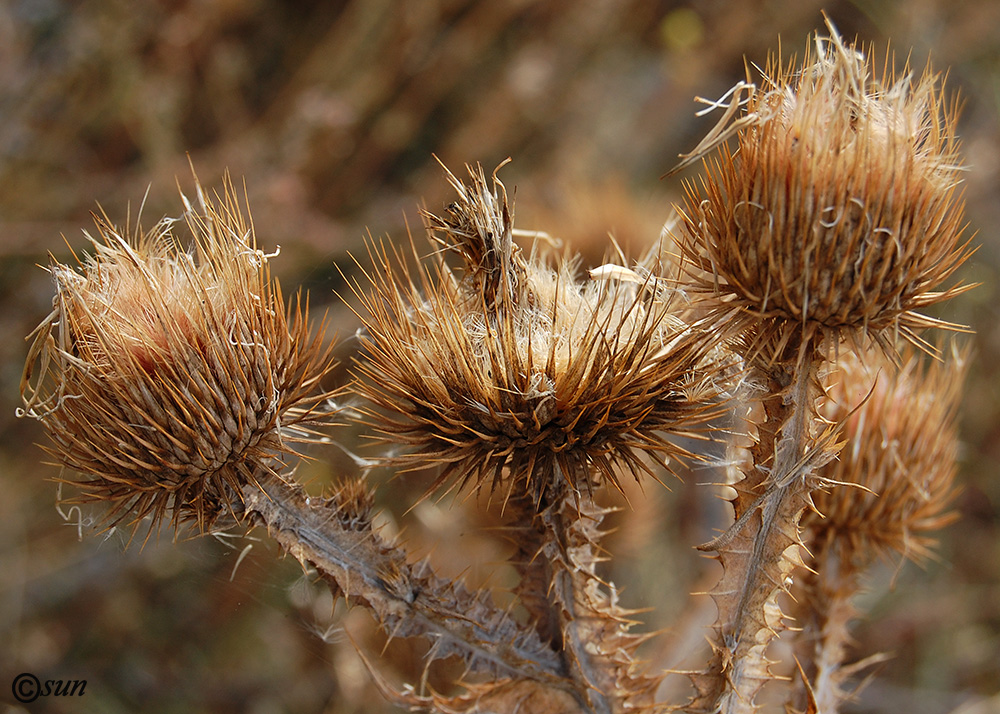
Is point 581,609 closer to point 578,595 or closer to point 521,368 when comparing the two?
point 578,595

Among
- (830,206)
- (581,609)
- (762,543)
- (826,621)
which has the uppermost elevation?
(830,206)

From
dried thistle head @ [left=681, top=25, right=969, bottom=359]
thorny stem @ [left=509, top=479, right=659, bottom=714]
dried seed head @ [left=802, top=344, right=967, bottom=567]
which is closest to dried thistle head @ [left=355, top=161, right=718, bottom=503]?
thorny stem @ [left=509, top=479, right=659, bottom=714]

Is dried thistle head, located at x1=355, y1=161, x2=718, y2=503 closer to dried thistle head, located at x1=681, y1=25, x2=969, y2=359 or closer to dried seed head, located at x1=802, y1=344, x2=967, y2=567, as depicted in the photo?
dried thistle head, located at x1=681, y1=25, x2=969, y2=359

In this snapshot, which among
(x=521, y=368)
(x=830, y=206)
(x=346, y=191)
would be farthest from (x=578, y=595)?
(x=346, y=191)

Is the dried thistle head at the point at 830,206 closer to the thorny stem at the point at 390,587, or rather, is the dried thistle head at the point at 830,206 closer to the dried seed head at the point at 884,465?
the dried seed head at the point at 884,465

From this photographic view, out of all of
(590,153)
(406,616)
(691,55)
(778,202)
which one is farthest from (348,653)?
(691,55)

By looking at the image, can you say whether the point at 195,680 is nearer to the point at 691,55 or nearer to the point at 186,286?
the point at 186,286
